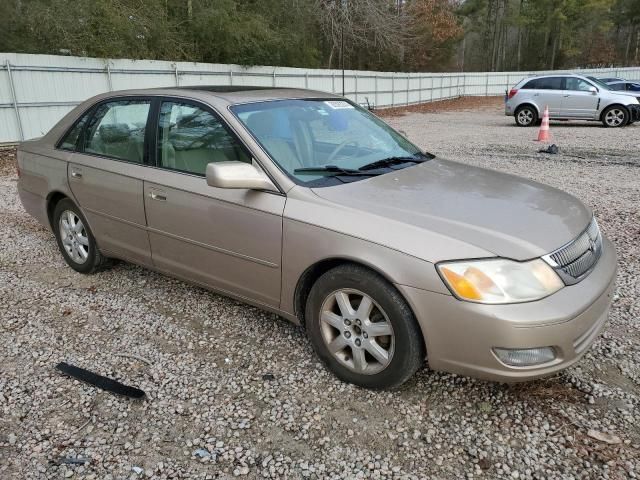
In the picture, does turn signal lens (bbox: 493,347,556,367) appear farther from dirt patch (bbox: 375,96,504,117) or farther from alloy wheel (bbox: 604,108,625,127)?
dirt patch (bbox: 375,96,504,117)

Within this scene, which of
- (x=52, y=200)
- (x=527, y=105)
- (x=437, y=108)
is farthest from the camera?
(x=437, y=108)

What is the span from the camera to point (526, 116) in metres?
16.3

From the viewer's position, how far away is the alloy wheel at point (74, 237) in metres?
4.33

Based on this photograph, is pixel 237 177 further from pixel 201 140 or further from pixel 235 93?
pixel 235 93

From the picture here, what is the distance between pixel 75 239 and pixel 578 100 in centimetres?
1526

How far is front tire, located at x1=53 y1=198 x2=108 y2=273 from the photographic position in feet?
14.0

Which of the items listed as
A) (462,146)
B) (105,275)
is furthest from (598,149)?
(105,275)

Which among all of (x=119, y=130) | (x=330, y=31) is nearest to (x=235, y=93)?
(x=119, y=130)

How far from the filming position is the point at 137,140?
147 inches

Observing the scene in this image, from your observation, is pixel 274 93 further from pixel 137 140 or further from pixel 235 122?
pixel 137 140

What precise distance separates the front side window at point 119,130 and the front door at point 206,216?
218mm

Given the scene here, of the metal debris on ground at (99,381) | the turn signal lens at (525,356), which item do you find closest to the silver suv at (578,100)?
the turn signal lens at (525,356)

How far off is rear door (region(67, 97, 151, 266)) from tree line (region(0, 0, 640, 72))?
10.6 meters

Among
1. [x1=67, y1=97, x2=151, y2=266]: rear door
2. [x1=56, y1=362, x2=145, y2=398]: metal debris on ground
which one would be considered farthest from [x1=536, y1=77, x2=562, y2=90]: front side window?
[x1=56, y1=362, x2=145, y2=398]: metal debris on ground
